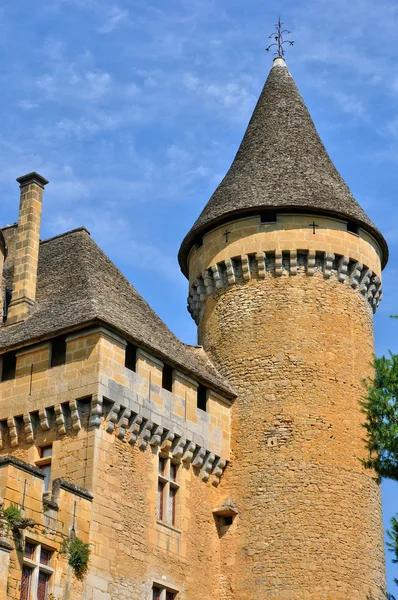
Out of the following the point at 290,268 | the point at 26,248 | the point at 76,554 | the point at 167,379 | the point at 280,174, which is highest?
the point at 280,174

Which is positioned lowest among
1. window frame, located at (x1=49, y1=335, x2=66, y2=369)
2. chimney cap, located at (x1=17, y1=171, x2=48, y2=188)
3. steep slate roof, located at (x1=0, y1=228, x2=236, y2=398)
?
window frame, located at (x1=49, y1=335, x2=66, y2=369)

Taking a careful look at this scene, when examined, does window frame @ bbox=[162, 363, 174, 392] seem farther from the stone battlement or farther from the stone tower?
the stone battlement

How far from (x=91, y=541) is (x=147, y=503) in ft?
7.06

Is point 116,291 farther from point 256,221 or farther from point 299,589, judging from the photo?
point 299,589

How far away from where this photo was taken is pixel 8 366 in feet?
89.8

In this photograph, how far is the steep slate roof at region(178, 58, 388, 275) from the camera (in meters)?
30.9

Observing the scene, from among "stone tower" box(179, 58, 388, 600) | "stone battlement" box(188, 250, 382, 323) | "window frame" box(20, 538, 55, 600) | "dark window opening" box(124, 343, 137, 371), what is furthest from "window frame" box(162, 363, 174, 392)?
"window frame" box(20, 538, 55, 600)

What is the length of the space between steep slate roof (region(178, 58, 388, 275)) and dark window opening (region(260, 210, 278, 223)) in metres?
0.29

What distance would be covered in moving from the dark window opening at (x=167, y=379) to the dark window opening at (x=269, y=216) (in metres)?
5.08

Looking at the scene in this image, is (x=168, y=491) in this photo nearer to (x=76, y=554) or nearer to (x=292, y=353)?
(x=76, y=554)

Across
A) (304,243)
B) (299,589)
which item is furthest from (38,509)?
(304,243)

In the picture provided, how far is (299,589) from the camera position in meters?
26.7

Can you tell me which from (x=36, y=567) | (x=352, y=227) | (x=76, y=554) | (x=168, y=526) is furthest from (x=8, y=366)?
(x=352, y=227)

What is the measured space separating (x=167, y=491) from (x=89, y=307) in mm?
4340
